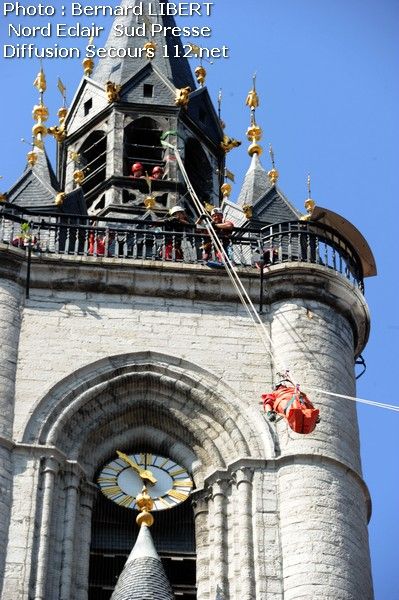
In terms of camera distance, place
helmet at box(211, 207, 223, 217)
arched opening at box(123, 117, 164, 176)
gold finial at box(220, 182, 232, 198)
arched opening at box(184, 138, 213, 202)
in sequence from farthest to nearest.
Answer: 1. arched opening at box(184, 138, 213, 202)
2. gold finial at box(220, 182, 232, 198)
3. arched opening at box(123, 117, 164, 176)
4. helmet at box(211, 207, 223, 217)

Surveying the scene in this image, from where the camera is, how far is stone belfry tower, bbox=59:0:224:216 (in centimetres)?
2950

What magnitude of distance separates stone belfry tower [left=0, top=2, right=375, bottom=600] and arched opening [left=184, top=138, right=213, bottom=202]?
2.13 meters

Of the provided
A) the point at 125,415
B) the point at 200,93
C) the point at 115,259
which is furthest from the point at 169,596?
the point at 200,93

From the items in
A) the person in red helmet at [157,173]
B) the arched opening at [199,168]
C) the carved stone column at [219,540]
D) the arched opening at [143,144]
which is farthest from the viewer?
the arched opening at [199,168]

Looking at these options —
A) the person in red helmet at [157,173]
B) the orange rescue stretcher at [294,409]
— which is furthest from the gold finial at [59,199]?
the orange rescue stretcher at [294,409]

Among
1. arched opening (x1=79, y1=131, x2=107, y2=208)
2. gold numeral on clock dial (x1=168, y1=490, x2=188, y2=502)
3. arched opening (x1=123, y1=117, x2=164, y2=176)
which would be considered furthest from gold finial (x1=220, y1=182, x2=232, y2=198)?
gold numeral on clock dial (x1=168, y1=490, x2=188, y2=502)

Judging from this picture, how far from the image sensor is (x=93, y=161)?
30.4 metres

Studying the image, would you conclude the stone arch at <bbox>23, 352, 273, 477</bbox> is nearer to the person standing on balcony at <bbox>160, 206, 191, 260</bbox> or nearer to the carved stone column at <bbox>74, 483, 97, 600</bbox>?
the carved stone column at <bbox>74, 483, 97, 600</bbox>

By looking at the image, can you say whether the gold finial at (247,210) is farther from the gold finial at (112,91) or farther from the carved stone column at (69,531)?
the carved stone column at (69,531)

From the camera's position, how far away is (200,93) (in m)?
31.4

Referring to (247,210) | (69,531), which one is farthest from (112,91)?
(69,531)

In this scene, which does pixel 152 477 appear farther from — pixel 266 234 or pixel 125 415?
pixel 266 234

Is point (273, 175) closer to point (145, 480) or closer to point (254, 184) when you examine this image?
point (254, 184)

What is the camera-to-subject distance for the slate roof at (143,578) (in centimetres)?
2255
